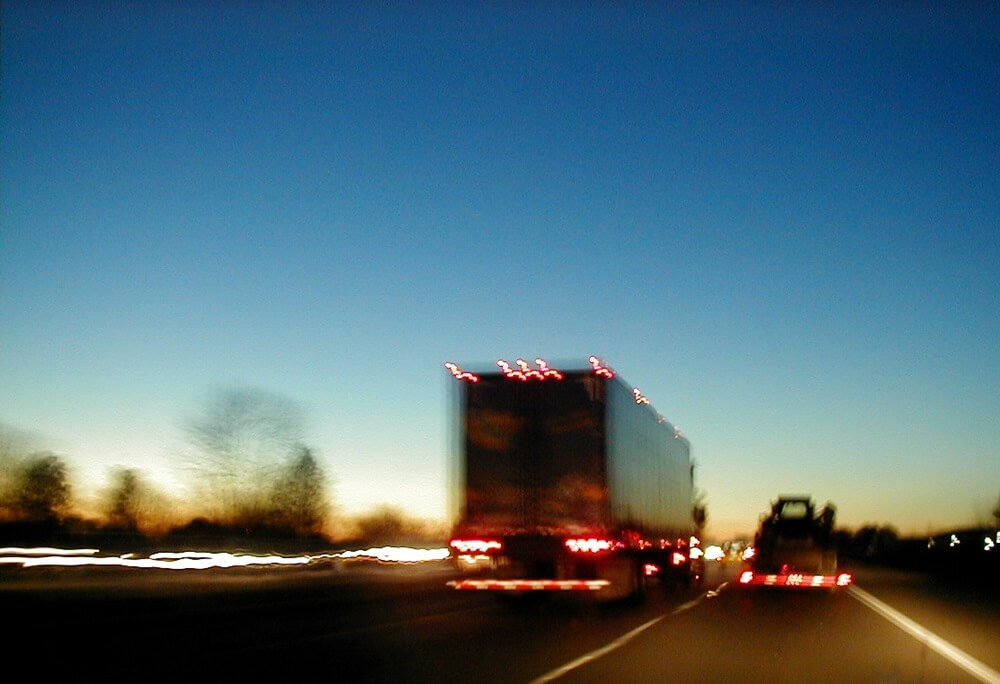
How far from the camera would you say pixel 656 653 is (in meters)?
17.7

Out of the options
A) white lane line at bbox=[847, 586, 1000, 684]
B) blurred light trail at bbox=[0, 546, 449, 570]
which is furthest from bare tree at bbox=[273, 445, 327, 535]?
white lane line at bbox=[847, 586, 1000, 684]

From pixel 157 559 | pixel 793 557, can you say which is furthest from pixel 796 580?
pixel 157 559

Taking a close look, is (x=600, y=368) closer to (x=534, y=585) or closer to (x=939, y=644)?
(x=534, y=585)

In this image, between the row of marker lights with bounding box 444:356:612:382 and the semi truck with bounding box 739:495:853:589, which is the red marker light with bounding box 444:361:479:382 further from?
the semi truck with bounding box 739:495:853:589

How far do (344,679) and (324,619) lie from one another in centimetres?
1107

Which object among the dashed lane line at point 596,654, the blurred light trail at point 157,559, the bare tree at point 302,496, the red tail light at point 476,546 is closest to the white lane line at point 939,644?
the dashed lane line at point 596,654

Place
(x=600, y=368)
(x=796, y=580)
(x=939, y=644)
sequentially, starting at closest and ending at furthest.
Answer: (x=939, y=644) → (x=600, y=368) → (x=796, y=580)

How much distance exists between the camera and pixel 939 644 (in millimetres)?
20484

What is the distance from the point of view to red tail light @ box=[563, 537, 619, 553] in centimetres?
2539

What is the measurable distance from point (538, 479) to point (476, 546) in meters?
1.83

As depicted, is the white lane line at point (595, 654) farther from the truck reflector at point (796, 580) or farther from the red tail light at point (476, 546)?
the truck reflector at point (796, 580)

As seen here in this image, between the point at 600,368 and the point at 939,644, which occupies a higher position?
the point at 600,368

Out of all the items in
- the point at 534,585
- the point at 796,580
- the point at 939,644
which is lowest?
the point at 939,644

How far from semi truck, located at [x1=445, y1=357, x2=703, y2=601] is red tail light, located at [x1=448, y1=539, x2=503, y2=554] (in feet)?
0.06
